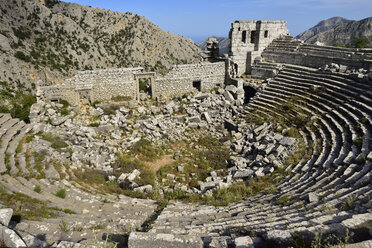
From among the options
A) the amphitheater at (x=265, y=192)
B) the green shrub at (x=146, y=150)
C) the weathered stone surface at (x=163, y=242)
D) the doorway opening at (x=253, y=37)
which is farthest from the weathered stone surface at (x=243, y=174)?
the doorway opening at (x=253, y=37)

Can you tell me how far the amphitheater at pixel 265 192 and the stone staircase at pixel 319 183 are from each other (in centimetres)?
3

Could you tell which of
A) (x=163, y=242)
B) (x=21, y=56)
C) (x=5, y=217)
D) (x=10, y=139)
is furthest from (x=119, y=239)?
(x=21, y=56)

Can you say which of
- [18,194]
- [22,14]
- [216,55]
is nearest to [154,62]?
[22,14]

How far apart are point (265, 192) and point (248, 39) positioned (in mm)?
16286

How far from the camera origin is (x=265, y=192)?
8.74m

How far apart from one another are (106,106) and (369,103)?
50.2ft

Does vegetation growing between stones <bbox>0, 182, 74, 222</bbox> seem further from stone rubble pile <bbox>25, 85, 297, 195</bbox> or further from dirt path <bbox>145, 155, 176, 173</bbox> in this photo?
dirt path <bbox>145, 155, 176, 173</bbox>

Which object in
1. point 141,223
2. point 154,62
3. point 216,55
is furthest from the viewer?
point 154,62

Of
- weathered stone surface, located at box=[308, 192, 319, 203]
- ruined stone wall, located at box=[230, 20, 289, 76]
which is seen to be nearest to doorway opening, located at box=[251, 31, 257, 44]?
ruined stone wall, located at box=[230, 20, 289, 76]

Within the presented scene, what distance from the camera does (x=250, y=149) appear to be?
13.5 m

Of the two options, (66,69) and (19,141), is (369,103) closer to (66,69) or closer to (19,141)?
(19,141)

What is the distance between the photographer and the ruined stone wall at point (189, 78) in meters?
18.2

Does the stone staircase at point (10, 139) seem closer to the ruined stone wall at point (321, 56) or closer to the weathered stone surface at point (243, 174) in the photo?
the weathered stone surface at point (243, 174)

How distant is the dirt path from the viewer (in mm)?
12373
